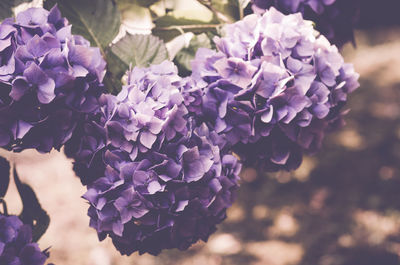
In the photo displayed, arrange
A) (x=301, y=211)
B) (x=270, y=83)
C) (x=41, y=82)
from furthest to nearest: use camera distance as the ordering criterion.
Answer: (x=301, y=211)
(x=270, y=83)
(x=41, y=82)

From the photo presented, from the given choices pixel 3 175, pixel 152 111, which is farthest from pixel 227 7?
pixel 3 175

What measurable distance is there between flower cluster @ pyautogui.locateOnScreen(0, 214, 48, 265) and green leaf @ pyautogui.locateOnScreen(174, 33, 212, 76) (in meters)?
0.39

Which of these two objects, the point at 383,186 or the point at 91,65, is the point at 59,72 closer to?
the point at 91,65

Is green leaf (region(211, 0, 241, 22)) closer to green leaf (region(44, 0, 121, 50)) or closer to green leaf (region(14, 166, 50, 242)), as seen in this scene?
green leaf (region(44, 0, 121, 50))

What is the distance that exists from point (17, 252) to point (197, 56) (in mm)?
439

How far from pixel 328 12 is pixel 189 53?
296mm

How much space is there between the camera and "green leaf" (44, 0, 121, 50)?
82 centimetres

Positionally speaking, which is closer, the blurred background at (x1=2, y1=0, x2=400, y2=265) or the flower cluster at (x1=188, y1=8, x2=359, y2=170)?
the flower cluster at (x1=188, y1=8, x2=359, y2=170)

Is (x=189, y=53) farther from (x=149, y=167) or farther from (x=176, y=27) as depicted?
(x=149, y=167)

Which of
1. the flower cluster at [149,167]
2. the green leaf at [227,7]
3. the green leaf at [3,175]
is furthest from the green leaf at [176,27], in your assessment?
the green leaf at [3,175]

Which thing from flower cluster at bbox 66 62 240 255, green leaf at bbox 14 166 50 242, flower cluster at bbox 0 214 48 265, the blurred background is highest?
flower cluster at bbox 66 62 240 255

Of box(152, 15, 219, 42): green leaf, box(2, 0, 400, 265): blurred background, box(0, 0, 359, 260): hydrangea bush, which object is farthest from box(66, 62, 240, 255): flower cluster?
box(2, 0, 400, 265): blurred background

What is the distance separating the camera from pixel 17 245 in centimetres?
73

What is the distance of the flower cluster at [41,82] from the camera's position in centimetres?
62
